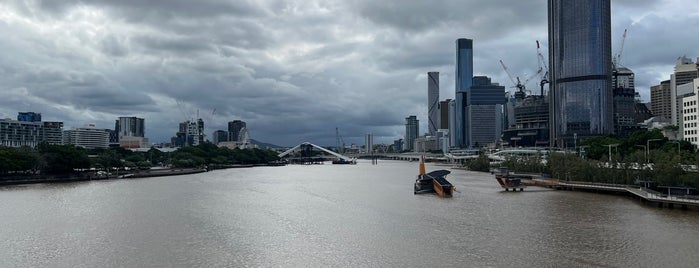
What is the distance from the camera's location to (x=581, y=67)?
16100 cm

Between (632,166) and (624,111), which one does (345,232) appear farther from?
(624,111)

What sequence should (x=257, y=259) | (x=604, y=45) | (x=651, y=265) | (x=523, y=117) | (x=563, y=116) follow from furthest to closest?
(x=523, y=117), (x=563, y=116), (x=604, y=45), (x=257, y=259), (x=651, y=265)

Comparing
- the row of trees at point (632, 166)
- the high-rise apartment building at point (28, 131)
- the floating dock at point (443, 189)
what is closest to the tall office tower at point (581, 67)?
the row of trees at point (632, 166)

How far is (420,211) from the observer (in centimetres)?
3806

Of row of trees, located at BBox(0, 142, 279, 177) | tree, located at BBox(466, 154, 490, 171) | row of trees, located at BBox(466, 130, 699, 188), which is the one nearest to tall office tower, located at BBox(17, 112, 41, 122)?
row of trees, located at BBox(0, 142, 279, 177)

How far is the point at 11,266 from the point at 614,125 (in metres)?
172

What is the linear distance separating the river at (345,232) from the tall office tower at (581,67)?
123017 millimetres

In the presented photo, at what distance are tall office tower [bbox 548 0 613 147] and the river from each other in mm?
123017

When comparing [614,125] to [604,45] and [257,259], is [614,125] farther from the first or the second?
[257,259]

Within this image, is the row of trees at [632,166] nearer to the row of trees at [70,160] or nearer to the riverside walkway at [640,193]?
the riverside walkway at [640,193]

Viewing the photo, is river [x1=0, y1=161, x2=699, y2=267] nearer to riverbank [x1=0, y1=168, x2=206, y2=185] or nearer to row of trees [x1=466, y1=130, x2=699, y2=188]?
row of trees [x1=466, y1=130, x2=699, y2=188]

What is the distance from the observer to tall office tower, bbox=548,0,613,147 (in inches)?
6181

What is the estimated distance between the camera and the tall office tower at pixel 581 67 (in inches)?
6181

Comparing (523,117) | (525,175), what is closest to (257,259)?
(525,175)
